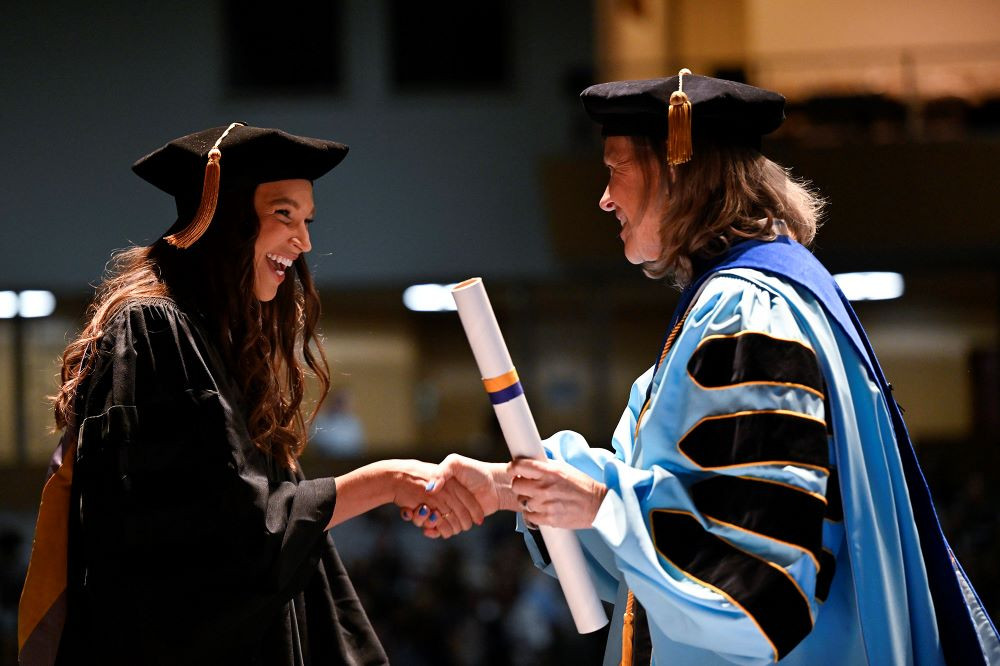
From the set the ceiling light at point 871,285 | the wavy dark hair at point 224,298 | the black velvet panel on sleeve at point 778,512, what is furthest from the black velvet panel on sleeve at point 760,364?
the ceiling light at point 871,285

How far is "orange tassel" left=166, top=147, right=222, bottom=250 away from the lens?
93.4 inches

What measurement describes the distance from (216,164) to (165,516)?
0.66 m

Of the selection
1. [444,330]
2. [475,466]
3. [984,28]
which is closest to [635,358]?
[444,330]

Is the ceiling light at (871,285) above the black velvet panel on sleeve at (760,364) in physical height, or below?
below

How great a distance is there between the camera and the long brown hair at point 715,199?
2324 millimetres

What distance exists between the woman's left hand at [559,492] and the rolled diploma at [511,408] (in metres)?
0.05

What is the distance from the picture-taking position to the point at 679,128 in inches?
89.1

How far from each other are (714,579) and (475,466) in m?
0.71

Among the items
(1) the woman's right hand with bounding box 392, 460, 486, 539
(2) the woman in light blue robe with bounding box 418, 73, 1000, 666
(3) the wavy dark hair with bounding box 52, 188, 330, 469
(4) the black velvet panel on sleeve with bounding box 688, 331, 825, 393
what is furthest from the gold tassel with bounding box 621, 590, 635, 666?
(3) the wavy dark hair with bounding box 52, 188, 330, 469

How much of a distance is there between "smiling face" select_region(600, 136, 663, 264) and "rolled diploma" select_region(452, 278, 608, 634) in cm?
36

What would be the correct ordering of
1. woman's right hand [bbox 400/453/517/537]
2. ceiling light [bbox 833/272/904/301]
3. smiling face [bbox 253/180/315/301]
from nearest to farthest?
1. smiling face [bbox 253/180/315/301]
2. woman's right hand [bbox 400/453/517/537]
3. ceiling light [bbox 833/272/904/301]

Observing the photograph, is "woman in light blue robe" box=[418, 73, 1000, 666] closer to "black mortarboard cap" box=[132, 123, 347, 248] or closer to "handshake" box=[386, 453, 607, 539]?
"handshake" box=[386, 453, 607, 539]

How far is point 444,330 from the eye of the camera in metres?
9.45

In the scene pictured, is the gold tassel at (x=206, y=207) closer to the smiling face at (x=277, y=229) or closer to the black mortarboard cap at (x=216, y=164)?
the black mortarboard cap at (x=216, y=164)
